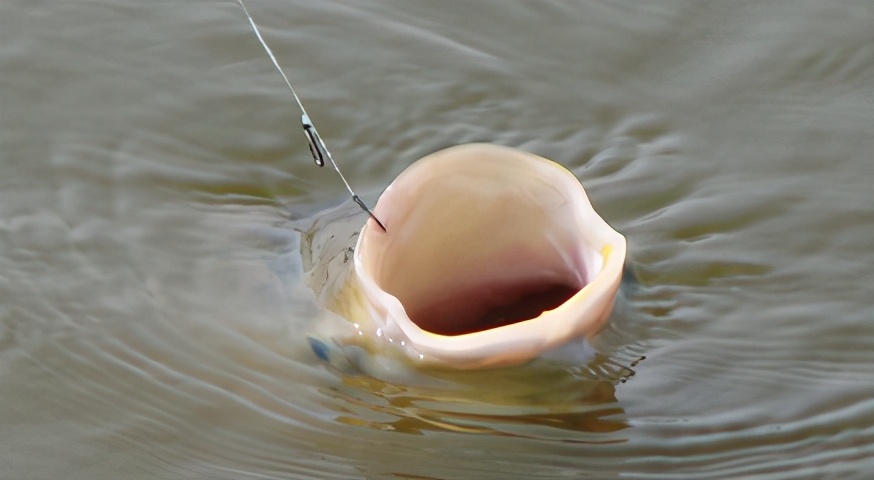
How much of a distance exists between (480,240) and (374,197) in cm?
66

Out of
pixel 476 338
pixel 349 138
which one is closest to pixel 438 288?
pixel 476 338

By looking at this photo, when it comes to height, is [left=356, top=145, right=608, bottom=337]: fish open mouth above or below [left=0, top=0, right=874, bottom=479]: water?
above

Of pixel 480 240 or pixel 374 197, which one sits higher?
pixel 480 240

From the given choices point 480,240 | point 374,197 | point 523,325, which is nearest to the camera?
point 523,325

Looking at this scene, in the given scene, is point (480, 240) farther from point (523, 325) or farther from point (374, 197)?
point (374, 197)

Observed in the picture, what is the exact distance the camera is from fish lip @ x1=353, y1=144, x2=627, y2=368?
1.79 m

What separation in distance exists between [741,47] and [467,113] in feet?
2.51

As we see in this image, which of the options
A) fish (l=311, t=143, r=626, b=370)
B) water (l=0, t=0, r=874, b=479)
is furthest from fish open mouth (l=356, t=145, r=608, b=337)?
water (l=0, t=0, r=874, b=479)

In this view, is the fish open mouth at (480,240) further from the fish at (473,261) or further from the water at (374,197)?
the water at (374,197)

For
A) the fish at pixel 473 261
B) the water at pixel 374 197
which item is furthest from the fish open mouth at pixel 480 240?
the water at pixel 374 197

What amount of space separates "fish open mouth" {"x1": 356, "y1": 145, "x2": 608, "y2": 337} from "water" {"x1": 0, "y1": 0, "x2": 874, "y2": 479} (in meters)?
0.16

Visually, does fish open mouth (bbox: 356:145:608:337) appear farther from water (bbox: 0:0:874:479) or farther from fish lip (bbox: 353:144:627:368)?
water (bbox: 0:0:874:479)

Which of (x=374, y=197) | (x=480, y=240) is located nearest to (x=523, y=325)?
(x=480, y=240)

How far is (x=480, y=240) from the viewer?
2.07 m
